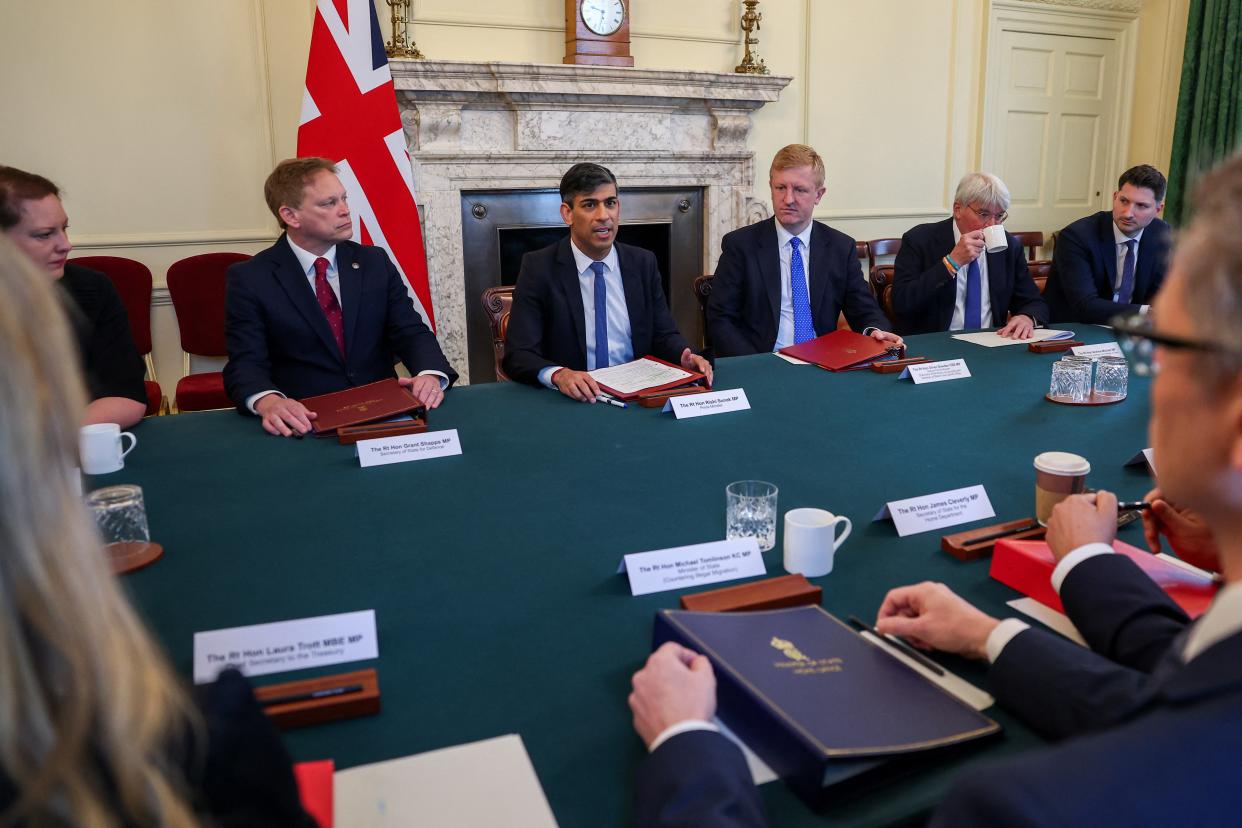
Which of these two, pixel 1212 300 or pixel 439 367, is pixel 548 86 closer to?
pixel 439 367

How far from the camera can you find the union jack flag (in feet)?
13.3

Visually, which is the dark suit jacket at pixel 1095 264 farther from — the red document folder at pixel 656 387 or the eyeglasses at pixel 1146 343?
the eyeglasses at pixel 1146 343

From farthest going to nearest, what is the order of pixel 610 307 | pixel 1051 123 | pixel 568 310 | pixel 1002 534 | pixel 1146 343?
pixel 1051 123, pixel 610 307, pixel 568 310, pixel 1002 534, pixel 1146 343

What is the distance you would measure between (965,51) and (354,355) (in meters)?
4.90

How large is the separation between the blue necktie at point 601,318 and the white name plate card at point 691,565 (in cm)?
192

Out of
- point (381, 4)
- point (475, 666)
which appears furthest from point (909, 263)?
point (475, 666)

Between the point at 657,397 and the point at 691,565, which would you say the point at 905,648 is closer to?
the point at 691,565

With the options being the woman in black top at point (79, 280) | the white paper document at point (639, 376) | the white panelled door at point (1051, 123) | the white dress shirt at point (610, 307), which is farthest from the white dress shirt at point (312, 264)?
the white panelled door at point (1051, 123)

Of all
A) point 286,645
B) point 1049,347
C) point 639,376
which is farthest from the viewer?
point 1049,347

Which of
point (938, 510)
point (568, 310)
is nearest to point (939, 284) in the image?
point (568, 310)

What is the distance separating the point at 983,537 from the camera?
4.64ft

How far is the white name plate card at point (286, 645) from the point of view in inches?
43.5

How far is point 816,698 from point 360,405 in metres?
1.56

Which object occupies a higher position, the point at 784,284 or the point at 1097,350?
the point at 784,284
